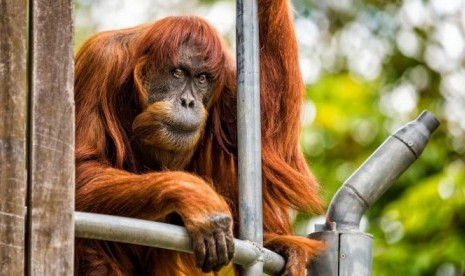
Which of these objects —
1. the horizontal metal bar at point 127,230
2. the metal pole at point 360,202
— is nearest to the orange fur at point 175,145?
the metal pole at point 360,202

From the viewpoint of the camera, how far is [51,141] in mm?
3064

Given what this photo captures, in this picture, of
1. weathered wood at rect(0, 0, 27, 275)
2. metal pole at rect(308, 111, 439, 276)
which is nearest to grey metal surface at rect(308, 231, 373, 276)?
metal pole at rect(308, 111, 439, 276)

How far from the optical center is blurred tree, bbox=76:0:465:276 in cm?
824

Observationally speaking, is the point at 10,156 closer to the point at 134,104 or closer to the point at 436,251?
the point at 134,104

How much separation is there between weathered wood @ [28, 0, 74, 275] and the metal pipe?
3.95ft

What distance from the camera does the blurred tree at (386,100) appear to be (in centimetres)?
824

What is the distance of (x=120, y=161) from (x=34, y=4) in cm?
169

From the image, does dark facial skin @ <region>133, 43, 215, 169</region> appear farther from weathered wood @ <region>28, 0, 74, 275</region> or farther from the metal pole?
weathered wood @ <region>28, 0, 74, 275</region>

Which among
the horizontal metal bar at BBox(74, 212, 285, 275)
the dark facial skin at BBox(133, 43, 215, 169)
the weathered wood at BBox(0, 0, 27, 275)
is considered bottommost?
the horizontal metal bar at BBox(74, 212, 285, 275)

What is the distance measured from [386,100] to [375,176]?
6689 millimetres

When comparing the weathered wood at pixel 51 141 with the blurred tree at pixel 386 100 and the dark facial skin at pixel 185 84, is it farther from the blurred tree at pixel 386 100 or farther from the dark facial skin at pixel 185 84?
the blurred tree at pixel 386 100

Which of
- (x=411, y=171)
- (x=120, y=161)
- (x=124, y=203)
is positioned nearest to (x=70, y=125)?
(x=124, y=203)

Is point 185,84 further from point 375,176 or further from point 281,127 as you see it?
point 375,176

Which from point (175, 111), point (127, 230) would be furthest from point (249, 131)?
point (175, 111)
